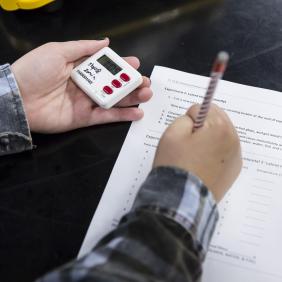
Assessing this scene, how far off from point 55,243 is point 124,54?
327 millimetres

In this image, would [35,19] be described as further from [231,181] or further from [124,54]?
[231,181]

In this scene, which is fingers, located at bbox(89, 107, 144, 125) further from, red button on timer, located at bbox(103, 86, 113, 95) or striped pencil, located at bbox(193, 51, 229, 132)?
striped pencil, located at bbox(193, 51, 229, 132)

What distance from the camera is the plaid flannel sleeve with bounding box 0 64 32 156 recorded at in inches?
23.1

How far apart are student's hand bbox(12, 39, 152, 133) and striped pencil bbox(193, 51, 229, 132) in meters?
0.15

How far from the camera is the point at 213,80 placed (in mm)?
395

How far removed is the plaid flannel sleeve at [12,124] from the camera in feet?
1.93

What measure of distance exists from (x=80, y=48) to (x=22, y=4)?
0.15m

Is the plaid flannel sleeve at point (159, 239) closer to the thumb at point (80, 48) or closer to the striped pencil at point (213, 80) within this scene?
the striped pencil at point (213, 80)

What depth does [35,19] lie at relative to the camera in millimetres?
737

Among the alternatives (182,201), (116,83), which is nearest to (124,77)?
(116,83)

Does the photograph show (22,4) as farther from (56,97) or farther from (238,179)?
(238,179)

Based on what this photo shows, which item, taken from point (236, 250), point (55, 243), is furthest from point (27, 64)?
point (236, 250)

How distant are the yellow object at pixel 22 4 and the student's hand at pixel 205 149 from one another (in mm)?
361

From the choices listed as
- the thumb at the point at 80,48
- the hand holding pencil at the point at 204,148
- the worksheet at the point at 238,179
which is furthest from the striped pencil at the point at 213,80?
the thumb at the point at 80,48
